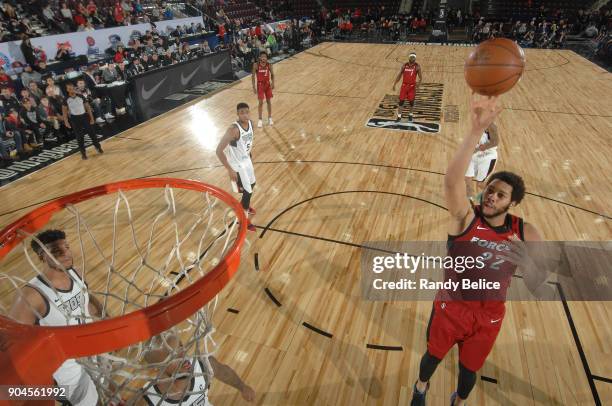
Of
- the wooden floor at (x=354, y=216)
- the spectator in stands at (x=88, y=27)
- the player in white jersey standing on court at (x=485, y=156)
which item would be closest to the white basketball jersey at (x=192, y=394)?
the wooden floor at (x=354, y=216)

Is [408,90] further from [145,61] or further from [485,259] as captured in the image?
[145,61]

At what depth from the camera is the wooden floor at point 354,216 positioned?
3125 millimetres

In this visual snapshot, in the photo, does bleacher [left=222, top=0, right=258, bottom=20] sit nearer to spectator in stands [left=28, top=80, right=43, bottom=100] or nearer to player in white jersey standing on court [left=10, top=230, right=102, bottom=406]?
spectator in stands [left=28, top=80, right=43, bottom=100]

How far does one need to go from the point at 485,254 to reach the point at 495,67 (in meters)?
1.20

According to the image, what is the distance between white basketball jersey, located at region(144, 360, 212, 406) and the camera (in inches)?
80.1

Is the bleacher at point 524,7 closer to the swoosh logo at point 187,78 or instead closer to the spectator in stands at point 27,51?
the swoosh logo at point 187,78

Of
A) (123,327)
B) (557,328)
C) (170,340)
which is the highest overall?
(123,327)

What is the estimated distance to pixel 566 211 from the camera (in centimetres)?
533

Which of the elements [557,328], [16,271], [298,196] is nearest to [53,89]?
[16,271]

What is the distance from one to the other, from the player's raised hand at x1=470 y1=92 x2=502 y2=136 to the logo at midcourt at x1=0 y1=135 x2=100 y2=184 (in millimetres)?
7549

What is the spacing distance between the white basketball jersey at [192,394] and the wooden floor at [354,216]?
87 cm

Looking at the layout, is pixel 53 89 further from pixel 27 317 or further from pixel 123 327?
pixel 123 327

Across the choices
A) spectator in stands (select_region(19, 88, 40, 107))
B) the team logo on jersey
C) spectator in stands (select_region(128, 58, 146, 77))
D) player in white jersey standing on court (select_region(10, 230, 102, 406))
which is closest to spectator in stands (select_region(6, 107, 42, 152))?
spectator in stands (select_region(19, 88, 40, 107))

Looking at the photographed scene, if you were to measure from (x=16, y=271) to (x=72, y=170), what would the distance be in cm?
300
